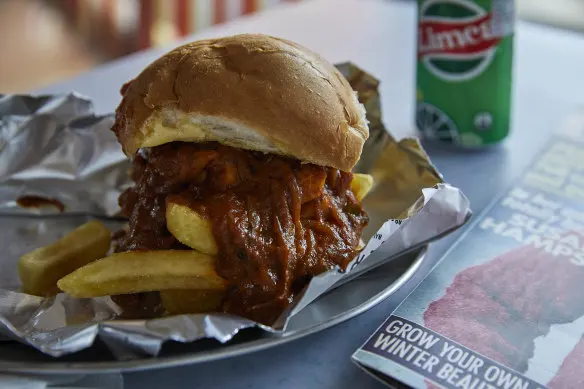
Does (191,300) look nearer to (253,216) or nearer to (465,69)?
(253,216)

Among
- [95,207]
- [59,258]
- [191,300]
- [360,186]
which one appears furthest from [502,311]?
[95,207]

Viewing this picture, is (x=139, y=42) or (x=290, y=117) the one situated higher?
(x=290, y=117)

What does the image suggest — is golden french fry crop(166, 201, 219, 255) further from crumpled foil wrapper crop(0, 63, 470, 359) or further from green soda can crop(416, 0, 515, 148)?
green soda can crop(416, 0, 515, 148)

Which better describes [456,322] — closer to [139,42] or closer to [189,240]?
[189,240]

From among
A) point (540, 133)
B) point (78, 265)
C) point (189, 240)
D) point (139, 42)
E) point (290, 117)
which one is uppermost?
point (290, 117)

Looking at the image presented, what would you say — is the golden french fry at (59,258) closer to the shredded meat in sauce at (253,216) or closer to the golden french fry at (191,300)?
the shredded meat in sauce at (253,216)

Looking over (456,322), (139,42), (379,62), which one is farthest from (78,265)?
(139,42)
